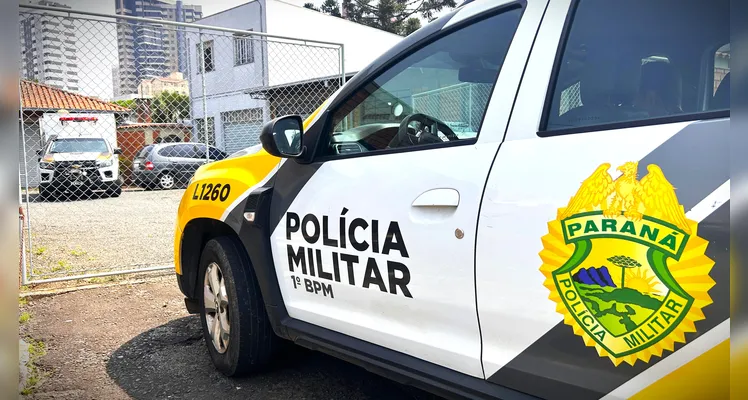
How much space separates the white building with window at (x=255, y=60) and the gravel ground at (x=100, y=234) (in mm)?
2869

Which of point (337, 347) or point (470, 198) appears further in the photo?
point (337, 347)

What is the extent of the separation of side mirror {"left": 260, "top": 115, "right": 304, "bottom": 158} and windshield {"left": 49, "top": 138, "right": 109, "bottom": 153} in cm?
1433

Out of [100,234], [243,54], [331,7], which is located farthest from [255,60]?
[100,234]

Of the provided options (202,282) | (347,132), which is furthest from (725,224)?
(202,282)

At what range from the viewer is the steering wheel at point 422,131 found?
235 cm

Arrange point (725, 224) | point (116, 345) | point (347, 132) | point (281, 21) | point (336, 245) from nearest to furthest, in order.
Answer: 1. point (725, 224)
2. point (336, 245)
3. point (347, 132)
4. point (116, 345)
5. point (281, 21)

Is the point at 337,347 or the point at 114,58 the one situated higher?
the point at 114,58

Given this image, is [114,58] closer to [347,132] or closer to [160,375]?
[160,375]

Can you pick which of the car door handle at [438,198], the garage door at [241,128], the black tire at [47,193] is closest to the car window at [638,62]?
the car door handle at [438,198]

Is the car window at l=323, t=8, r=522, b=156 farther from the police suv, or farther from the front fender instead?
the front fender

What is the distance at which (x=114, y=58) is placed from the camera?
5770 mm

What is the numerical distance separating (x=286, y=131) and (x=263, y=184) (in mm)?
350

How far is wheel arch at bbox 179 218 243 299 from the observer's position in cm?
352

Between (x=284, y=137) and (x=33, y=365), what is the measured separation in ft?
7.66
